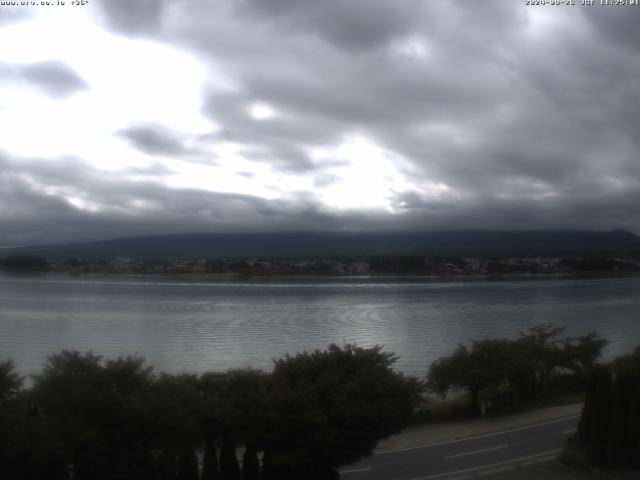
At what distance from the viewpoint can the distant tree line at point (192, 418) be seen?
11.3 metres

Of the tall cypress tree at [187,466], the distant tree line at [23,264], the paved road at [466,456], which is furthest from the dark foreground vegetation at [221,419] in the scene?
the distant tree line at [23,264]

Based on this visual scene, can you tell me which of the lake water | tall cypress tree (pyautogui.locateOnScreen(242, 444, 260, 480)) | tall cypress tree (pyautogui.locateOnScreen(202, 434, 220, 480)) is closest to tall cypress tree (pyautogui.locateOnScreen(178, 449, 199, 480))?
tall cypress tree (pyautogui.locateOnScreen(202, 434, 220, 480))

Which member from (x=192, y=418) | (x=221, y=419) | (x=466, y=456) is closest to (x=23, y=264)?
(x=466, y=456)

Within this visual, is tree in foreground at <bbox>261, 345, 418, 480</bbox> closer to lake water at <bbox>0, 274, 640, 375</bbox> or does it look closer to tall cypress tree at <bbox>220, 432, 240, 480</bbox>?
tall cypress tree at <bbox>220, 432, 240, 480</bbox>

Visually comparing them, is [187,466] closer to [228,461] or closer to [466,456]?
[228,461]

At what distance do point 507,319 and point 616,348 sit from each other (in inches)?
499

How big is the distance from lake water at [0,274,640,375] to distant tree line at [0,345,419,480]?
16693 millimetres

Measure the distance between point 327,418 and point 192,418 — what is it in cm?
237

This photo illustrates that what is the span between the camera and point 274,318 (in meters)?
49.1

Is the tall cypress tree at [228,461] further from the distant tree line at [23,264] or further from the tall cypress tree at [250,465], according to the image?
the distant tree line at [23,264]

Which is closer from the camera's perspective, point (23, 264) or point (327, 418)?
point (327, 418)

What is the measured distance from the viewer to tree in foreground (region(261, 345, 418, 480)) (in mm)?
12625

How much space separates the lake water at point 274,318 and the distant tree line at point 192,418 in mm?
16693

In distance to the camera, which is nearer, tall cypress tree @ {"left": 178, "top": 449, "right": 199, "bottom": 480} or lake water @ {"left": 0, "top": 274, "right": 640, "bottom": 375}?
tall cypress tree @ {"left": 178, "top": 449, "right": 199, "bottom": 480}
